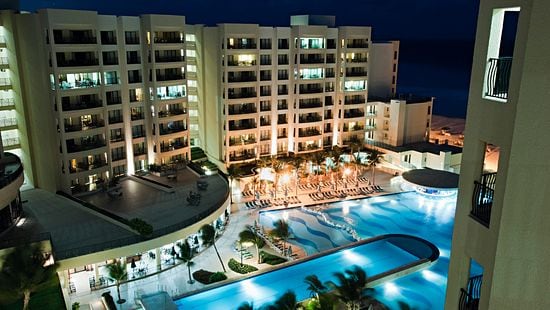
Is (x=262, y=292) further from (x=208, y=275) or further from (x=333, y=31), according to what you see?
(x=333, y=31)

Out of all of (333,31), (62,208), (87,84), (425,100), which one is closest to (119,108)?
(87,84)

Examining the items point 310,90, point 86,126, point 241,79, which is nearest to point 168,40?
point 241,79

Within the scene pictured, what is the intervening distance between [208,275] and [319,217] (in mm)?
13712

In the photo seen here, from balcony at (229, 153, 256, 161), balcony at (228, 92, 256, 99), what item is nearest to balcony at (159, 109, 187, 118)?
balcony at (228, 92, 256, 99)

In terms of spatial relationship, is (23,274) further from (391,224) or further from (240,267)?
(391,224)

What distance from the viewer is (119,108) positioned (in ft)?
137

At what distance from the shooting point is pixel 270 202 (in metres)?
44.4

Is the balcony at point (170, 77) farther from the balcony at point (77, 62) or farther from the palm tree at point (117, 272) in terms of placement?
the palm tree at point (117, 272)

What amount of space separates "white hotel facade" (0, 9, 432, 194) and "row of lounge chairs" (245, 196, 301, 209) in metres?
7.08

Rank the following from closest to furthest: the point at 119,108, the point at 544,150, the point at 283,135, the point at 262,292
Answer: the point at 544,150 → the point at 262,292 → the point at 119,108 → the point at 283,135

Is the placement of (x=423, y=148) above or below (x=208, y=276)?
above

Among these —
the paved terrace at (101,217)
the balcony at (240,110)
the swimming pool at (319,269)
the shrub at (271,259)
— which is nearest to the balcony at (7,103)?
the paved terrace at (101,217)

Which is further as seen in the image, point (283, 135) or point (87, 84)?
point (283, 135)

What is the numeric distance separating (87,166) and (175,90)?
11.9m
